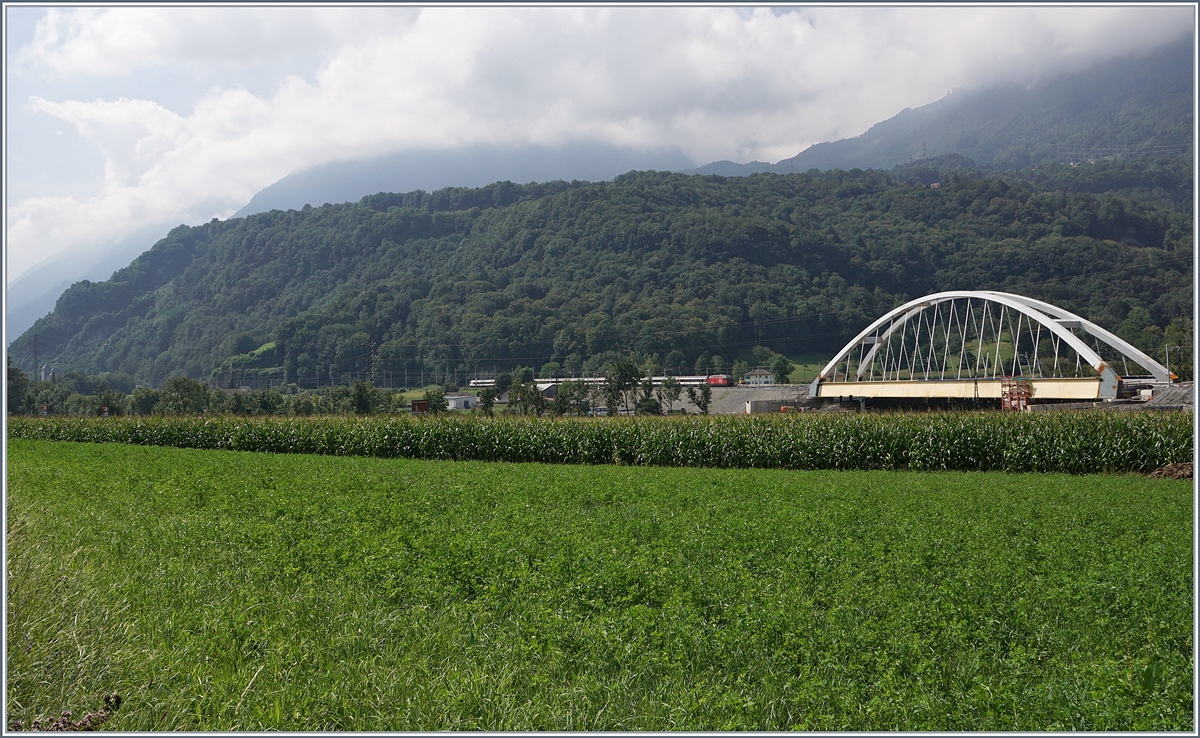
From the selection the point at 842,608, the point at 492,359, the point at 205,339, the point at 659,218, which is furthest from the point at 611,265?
the point at 842,608

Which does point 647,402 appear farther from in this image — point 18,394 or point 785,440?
point 18,394

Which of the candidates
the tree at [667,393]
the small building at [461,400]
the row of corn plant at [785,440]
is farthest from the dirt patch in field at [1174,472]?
the small building at [461,400]

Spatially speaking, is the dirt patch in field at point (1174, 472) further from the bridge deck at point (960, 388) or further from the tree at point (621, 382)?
the tree at point (621, 382)

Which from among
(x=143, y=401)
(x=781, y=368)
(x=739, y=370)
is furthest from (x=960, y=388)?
(x=143, y=401)

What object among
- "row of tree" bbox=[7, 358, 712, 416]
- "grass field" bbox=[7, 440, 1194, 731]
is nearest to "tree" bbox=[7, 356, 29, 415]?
"row of tree" bbox=[7, 358, 712, 416]

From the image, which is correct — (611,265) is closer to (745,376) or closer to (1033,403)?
(745,376)

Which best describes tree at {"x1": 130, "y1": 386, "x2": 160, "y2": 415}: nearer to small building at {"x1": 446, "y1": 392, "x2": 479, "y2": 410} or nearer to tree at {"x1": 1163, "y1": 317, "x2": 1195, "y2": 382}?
small building at {"x1": 446, "y1": 392, "x2": 479, "y2": 410}
